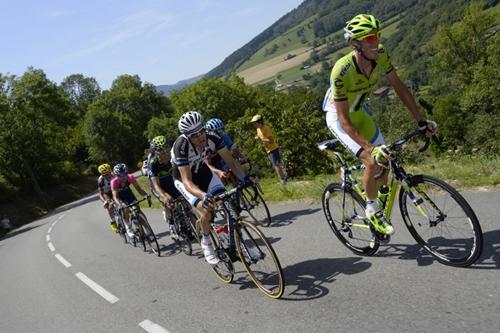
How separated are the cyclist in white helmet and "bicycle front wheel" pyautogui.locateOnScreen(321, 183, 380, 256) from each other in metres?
1.39

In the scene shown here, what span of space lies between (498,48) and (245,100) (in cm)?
3313

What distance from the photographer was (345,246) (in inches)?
236

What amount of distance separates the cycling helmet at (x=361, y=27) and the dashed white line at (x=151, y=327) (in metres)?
3.85

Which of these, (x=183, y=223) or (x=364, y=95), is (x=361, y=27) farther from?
(x=183, y=223)

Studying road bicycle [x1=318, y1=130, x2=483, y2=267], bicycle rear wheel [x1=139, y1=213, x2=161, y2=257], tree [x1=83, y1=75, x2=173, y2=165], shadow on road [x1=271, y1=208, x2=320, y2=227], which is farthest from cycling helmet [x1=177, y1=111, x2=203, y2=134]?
tree [x1=83, y1=75, x2=173, y2=165]

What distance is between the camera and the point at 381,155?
4.21 meters

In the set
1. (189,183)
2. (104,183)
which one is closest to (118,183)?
(104,183)

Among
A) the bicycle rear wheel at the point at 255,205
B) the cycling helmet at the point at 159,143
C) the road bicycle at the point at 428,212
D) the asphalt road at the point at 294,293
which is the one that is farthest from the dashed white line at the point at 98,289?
the road bicycle at the point at 428,212

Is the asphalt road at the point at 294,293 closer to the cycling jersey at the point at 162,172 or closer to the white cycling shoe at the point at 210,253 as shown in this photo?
the white cycling shoe at the point at 210,253

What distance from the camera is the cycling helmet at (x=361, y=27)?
435 cm

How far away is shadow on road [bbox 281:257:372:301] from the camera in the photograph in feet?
16.2

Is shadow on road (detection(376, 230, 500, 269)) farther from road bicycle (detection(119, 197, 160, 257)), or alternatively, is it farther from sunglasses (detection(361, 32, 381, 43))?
road bicycle (detection(119, 197, 160, 257))

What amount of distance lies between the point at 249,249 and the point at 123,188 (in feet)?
20.0

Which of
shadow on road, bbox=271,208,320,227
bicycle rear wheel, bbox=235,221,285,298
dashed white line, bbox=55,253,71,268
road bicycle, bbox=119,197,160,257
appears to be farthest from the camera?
dashed white line, bbox=55,253,71,268
